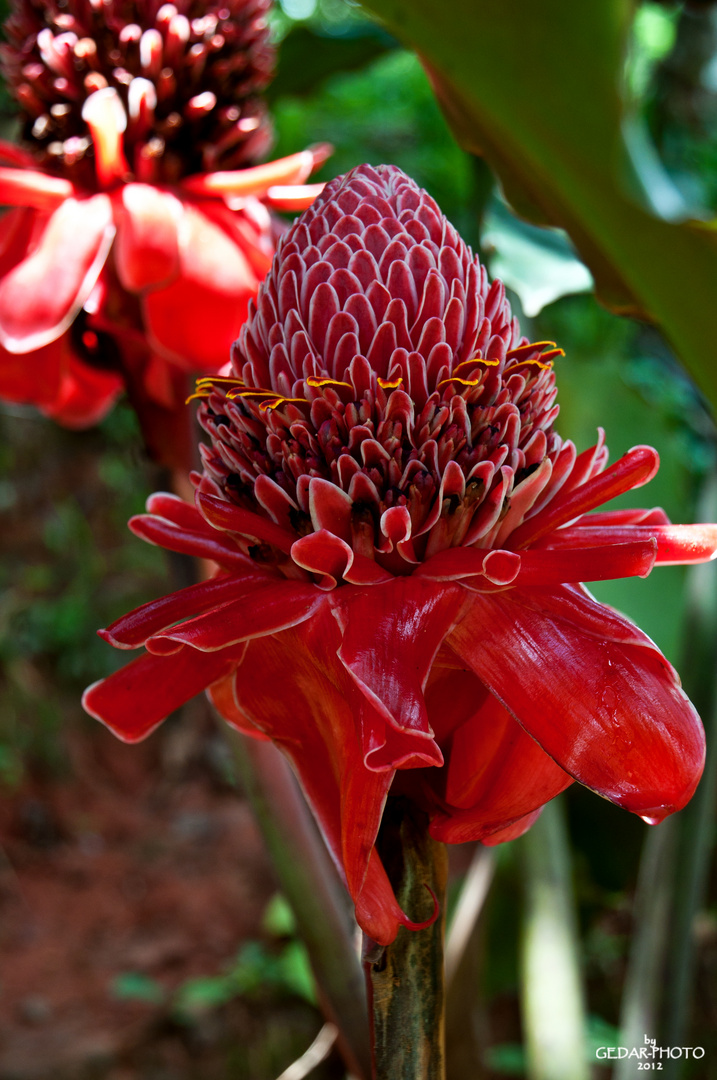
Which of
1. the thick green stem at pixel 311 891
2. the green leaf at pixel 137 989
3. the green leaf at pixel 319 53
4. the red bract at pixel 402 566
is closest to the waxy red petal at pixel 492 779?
the red bract at pixel 402 566

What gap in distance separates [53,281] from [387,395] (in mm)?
230

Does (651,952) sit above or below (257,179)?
below

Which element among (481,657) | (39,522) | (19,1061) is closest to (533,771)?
(481,657)

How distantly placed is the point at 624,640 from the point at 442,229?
0.53 ft

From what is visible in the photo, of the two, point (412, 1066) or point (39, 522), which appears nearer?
point (412, 1066)

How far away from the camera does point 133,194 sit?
47 centimetres

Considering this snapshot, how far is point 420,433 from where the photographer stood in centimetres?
29

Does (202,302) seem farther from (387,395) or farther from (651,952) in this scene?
(651,952)

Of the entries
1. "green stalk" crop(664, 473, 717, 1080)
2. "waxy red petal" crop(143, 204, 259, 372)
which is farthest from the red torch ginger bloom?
"green stalk" crop(664, 473, 717, 1080)

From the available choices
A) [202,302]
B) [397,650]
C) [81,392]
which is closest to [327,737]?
[397,650]

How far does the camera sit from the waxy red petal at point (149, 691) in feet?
0.95

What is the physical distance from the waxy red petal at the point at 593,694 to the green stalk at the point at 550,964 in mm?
370

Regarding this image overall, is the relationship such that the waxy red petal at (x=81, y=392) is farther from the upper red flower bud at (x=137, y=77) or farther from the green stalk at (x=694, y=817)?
the green stalk at (x=694, y=817)

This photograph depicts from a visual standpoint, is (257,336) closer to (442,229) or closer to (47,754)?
(442,229)
